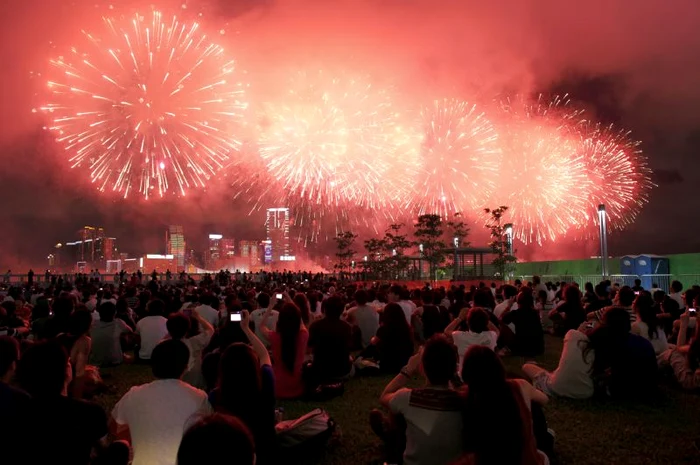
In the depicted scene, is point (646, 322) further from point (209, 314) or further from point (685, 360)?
point (209, 314)

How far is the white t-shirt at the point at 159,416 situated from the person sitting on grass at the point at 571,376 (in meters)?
5.21

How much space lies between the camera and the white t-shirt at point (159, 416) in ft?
13.1

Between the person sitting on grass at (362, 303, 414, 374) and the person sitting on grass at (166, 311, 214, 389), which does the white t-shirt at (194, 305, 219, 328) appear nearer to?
the person sitting on grass at (166, 311, 214, 389)

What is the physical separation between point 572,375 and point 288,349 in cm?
A: 413

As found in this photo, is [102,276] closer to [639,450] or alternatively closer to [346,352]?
[346,352]

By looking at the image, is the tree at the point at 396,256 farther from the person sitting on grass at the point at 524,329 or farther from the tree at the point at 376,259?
the person sitting on grass at the point at 524,329

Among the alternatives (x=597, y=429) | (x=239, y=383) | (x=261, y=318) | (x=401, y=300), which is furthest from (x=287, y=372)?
(x=401, y=300)

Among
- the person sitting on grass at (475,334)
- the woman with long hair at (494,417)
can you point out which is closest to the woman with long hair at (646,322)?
the person sitting on grass at (475,334)

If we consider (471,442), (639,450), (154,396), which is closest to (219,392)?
(154,396)

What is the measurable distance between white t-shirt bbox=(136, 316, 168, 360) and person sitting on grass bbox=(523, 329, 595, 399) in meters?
7.41

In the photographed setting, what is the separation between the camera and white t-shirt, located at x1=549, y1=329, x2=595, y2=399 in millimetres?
7602

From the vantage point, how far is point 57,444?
3.61 m

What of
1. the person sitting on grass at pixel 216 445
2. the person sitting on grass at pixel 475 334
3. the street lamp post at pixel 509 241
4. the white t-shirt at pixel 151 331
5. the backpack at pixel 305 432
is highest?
the street lamp post at pixel 509 241

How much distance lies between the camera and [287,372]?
26.2 ft
